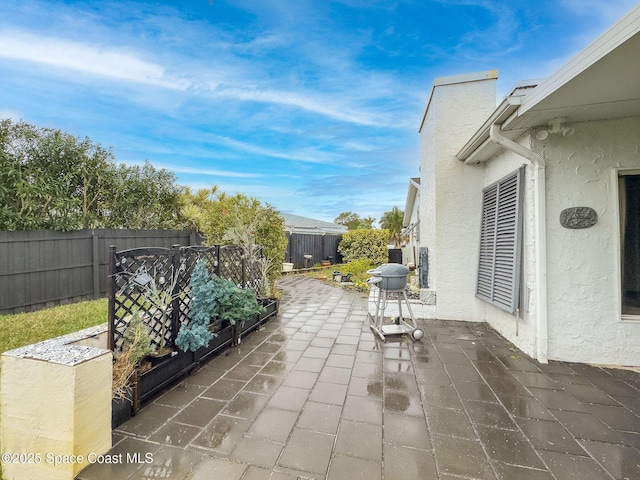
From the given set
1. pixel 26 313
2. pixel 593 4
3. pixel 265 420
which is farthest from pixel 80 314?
pixel 593 4

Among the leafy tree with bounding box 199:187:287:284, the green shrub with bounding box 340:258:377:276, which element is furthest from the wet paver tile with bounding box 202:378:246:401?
the green shrub with bounding box 340:258:377:276

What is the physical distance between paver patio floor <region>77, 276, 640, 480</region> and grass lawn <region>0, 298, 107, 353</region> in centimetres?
301

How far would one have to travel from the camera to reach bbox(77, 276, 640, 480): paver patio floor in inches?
73.1

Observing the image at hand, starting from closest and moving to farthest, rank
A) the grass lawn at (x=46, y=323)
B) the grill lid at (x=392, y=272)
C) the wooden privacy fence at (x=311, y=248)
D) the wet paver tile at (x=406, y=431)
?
the wet paver tile at (x=406, y=431)
the grass lawn at (x=46, y=323)
the grill lid at (x=392, y=272)
the wooden privacy fence at (x=311, y=248)

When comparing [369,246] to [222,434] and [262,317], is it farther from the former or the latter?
[222,434]

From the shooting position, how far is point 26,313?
590cm

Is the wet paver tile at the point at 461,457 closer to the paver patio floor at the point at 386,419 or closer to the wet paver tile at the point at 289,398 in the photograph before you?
the paver patio floor at the point at 386,419

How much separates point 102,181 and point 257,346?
7823 millimetres

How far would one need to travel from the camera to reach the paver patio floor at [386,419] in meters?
1.86

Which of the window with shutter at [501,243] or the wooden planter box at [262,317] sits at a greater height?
the window with shutter at [501,243]

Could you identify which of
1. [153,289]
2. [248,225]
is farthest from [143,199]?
[153,289]

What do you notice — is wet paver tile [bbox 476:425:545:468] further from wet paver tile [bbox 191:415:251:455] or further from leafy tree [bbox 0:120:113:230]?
leafy tree [bbox 0:120:113:230]

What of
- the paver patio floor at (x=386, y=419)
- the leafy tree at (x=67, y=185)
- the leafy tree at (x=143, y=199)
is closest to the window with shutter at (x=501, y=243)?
the paver patio floor at (x=386, y=419)

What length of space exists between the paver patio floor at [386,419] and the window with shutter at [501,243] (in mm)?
882
